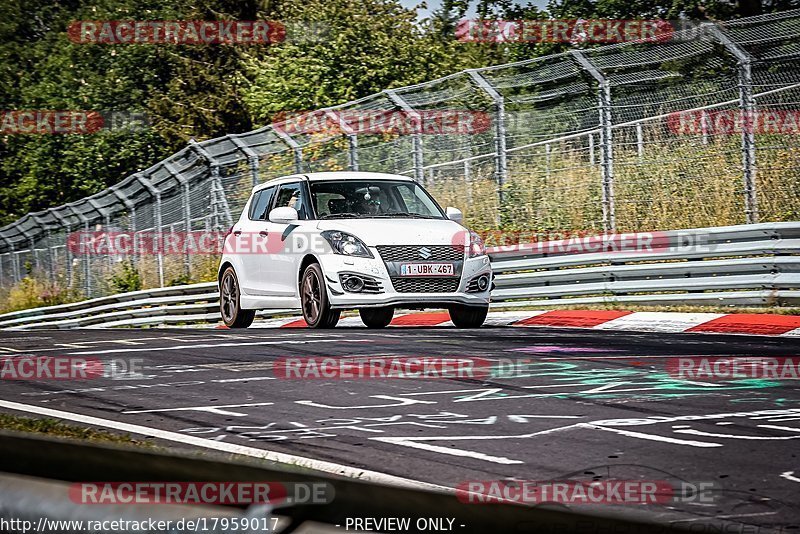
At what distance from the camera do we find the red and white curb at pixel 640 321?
1287 cm

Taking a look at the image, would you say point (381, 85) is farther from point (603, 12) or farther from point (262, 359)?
point (262, 359)

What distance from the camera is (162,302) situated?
25172 millimetres

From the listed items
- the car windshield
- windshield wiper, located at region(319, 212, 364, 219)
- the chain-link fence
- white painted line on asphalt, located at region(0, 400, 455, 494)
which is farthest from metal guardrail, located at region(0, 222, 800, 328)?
white painted line on asphalt, located at region(0, 400, 455, 494)

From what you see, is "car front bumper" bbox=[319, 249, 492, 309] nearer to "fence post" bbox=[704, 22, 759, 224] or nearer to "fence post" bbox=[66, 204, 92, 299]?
"fence post" bbox=[704, 22, 759, 224]

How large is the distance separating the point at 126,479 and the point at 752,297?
41.3ft

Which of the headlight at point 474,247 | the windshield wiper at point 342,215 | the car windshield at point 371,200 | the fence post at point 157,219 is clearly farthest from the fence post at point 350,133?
the fence post at point 157,219

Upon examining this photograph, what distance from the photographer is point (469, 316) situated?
14859mm

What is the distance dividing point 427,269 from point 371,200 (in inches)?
58.2

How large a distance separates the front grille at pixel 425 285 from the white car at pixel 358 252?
1 centimetres

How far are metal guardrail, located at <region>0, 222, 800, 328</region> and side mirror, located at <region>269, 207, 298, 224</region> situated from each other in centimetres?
425

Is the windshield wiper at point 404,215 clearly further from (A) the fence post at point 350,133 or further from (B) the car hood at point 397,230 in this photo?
(A) the fence post at point 350,133

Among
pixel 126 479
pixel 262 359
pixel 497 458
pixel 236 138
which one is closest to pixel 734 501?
pixel 497 458

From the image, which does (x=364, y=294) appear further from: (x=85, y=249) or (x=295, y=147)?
(x=85, y=249)

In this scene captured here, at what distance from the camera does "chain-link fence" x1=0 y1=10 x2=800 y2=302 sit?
16.5 m
